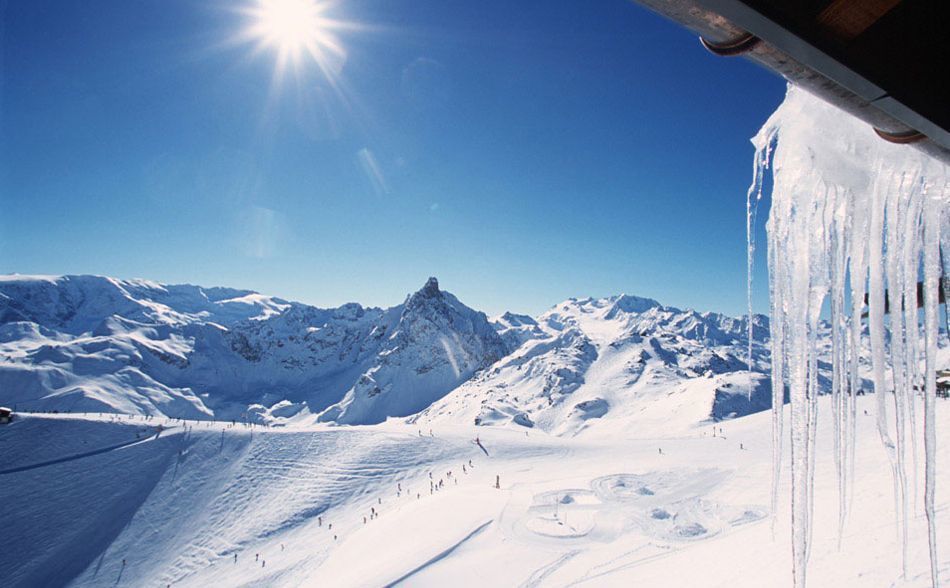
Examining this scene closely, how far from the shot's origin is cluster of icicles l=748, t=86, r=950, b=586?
3158 millimetres

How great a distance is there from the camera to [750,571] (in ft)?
36.3

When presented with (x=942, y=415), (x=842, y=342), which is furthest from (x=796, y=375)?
(x=942, y=415)

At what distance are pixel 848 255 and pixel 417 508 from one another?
32.6 metres

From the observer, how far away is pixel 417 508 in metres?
31.4

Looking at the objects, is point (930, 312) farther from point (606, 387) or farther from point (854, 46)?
point (606, 387)

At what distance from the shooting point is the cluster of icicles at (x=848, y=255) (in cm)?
316

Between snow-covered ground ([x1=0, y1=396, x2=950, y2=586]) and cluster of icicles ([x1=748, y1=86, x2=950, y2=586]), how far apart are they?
286 cm

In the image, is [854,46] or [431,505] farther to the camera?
[431,505]

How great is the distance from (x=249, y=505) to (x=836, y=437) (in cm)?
5518

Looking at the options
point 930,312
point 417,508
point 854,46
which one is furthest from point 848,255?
point 417,508

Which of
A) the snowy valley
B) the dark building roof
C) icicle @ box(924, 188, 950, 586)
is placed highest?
the dark building roof

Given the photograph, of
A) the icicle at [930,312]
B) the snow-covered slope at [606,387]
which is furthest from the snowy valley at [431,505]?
the icicle at [930,312]

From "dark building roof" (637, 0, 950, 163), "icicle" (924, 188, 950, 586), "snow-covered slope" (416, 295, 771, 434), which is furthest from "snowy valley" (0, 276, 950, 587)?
"dark building roof" (637, 0, 950, 163)

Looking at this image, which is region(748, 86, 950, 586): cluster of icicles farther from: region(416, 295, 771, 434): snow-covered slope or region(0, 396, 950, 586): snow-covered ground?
region(416, 295, 771, 434): snow-covered slope
